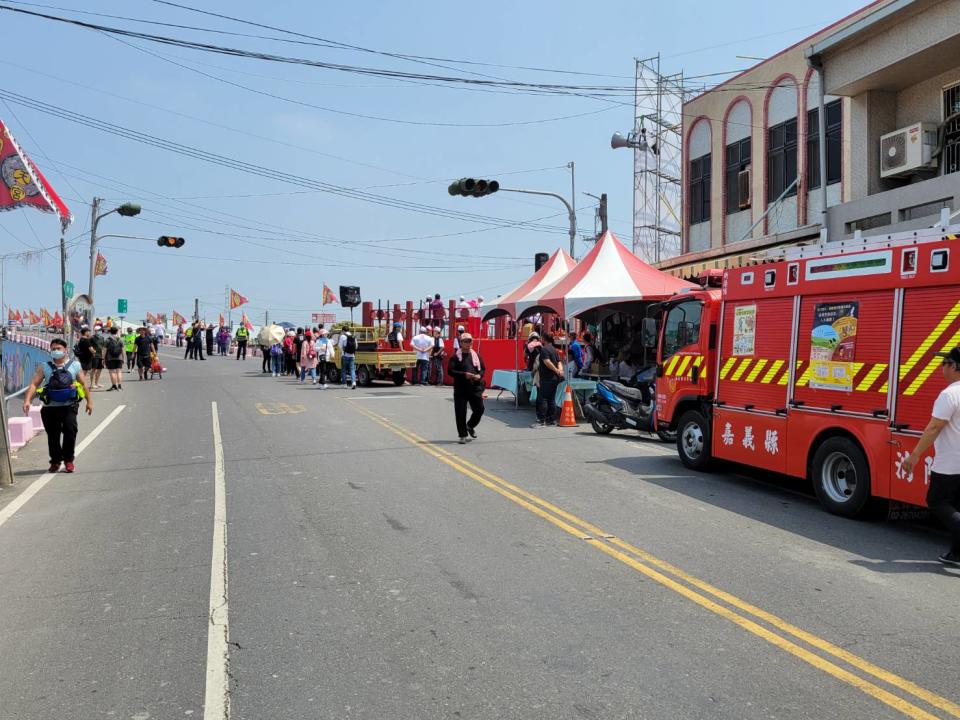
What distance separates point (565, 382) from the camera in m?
16.9

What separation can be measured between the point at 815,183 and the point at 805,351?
47.1 feet

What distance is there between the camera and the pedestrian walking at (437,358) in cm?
2655

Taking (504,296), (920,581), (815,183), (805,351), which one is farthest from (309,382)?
(920,581)

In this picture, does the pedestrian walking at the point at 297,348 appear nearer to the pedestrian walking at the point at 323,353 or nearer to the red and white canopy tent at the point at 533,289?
the pedestrian walking at the point at 323,353

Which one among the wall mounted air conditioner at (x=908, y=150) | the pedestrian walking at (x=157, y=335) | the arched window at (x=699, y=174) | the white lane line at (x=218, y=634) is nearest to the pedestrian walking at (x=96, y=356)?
the pedestrian walking at (x=157, y=335)

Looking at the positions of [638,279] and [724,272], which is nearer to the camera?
[724,272]

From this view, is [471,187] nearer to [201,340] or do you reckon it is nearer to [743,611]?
[743,611]

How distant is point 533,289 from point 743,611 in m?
17.2

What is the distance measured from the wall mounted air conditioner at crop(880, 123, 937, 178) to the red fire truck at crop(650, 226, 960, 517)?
860 cm

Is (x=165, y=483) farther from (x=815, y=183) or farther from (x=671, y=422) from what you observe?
(x=815, y=183)

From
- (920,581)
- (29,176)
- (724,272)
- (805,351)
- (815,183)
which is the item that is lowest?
(920,581)

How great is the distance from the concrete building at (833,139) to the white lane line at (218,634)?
7712 millimetres

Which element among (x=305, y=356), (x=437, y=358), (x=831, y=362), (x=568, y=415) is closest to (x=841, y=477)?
(x=831, y=362)

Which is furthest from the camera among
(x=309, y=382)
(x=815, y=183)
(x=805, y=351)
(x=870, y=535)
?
(x=309, y=382)
